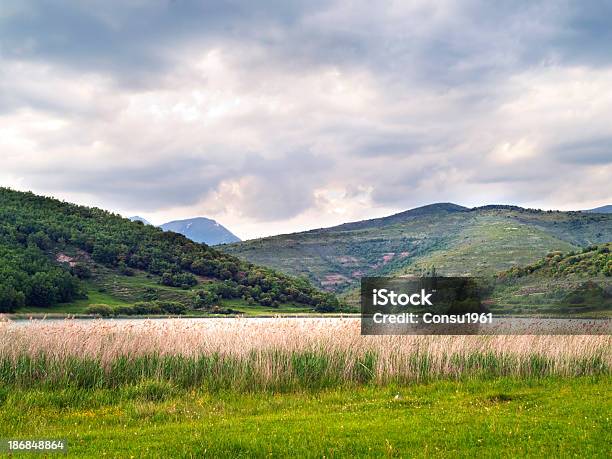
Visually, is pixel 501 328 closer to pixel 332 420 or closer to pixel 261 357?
pixel 261 357

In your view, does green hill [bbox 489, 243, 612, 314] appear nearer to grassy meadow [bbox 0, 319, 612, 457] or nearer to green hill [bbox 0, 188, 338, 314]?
green hill [bbox 0, 188, 338, 314]

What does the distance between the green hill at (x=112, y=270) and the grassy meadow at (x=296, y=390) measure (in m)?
69.0

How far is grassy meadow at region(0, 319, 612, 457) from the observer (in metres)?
10.5

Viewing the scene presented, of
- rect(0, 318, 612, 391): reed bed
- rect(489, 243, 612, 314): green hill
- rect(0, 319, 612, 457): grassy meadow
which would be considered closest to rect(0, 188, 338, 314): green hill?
rect(489, 243, 612, 314): green hill

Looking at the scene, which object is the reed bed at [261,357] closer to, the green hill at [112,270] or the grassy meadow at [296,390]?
the grassy meadow at [296,390]

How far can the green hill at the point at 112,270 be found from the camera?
8694cm

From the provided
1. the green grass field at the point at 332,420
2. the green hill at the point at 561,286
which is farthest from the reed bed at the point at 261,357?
the green hill at the point at 561,286

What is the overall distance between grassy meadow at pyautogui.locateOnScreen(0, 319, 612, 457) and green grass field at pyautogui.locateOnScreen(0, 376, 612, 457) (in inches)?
1.8

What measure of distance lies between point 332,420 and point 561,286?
80.9 m

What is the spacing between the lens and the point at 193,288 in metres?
114

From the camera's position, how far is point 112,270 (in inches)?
4370

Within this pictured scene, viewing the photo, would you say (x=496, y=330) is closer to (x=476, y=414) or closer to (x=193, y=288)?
(x=476, y=414)

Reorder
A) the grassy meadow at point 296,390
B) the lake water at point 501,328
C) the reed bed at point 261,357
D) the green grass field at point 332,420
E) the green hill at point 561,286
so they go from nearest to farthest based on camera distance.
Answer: the green grass field at point 332,420 < the grassy meadow at point 296,390 < the reed bed at point 261,357 < the lake water at point 501,328 < the green hill at point 561,286

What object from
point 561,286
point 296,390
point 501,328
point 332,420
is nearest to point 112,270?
point 561,286
